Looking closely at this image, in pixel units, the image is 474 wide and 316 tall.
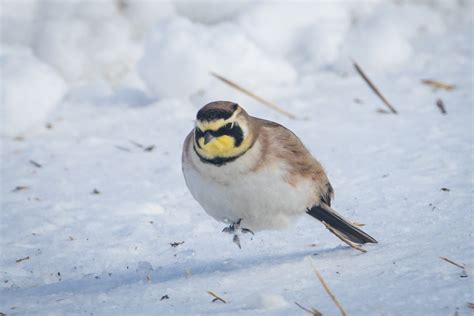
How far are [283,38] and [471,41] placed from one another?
5.47ft

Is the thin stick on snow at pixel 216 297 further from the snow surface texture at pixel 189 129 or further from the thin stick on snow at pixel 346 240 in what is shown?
the thin stick on snow at pixel 346 240

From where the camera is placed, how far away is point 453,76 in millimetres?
5820

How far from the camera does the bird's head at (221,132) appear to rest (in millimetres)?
3008

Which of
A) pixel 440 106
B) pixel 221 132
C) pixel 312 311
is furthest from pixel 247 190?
pixel 440 106

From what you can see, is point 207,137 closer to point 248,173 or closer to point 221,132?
point 221,132

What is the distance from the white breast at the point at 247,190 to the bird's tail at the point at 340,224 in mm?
158

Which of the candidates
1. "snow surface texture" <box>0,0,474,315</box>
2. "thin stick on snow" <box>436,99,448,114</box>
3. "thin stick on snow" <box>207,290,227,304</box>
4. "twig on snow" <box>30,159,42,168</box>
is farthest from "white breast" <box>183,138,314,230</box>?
"thin stick on snow" <box>436,99,448,114</box>

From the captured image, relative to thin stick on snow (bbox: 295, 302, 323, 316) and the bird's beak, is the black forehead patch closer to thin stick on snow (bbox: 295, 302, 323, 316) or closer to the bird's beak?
the bird's beak

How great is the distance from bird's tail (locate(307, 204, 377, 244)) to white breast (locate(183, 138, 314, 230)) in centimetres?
16

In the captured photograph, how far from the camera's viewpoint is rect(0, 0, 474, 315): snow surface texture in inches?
118

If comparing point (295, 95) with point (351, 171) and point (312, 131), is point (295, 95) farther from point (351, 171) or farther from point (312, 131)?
point (351, 171)

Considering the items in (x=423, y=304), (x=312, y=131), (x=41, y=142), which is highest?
(x=423, y=304)

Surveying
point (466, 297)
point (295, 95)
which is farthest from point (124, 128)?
point (466, 297)

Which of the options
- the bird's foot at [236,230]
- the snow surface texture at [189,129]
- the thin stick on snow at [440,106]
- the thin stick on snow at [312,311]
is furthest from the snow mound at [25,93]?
the thin stick on snow at [312,311]
